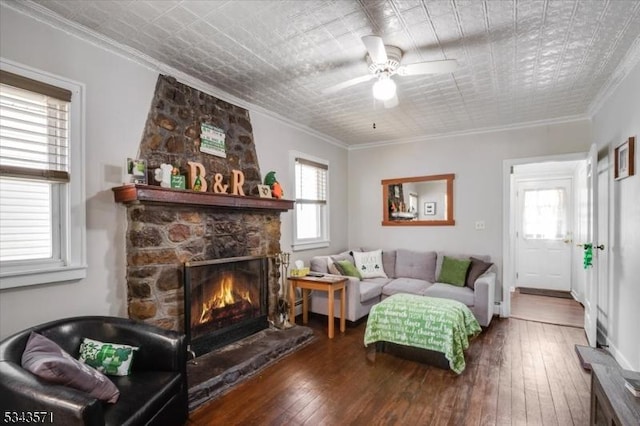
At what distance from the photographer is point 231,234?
3336 millimetres

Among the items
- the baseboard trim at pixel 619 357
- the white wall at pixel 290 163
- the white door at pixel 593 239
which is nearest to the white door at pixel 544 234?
the white door at pixel 593 239

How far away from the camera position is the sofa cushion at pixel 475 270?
4242 mm

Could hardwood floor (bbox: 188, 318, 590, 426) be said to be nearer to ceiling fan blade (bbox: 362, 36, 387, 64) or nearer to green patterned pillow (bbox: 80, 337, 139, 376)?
green patterned pillow (bbox: 80, 337, 139, 376)

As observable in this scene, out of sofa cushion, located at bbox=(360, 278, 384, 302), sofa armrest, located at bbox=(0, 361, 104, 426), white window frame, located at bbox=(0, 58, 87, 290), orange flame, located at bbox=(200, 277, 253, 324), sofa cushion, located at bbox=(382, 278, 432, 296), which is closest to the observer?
Answer: sofa armrest, located at bbox=(0, 361, 104, 426)

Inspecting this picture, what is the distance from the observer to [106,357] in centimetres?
197

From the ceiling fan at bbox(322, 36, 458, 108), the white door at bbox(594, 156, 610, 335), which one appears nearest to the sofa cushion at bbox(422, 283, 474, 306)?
the white door at bbox(594, 156, 610, 335)

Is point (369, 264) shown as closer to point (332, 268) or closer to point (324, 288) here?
point (332, 268)

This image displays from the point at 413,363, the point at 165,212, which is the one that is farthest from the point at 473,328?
the point at 165,212

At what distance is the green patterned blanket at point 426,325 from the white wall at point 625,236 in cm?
116

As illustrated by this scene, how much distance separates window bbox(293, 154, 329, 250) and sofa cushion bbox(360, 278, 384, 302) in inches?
35.9

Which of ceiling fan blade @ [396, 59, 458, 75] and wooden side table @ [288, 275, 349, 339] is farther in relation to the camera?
wooden side table @ [288, 275, 349, 339]

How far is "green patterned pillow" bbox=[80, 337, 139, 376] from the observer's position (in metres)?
1.95

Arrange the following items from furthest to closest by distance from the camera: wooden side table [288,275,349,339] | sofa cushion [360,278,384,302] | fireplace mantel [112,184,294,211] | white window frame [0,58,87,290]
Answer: sofa cushion [360,278,384,302]
wooden side table [288,275,349,339]
fireplace mantel [112,184,294,211]
white window frame [0,58,87,290]

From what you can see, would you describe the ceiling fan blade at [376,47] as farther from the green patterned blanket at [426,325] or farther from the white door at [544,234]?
the white door at [544,234]
